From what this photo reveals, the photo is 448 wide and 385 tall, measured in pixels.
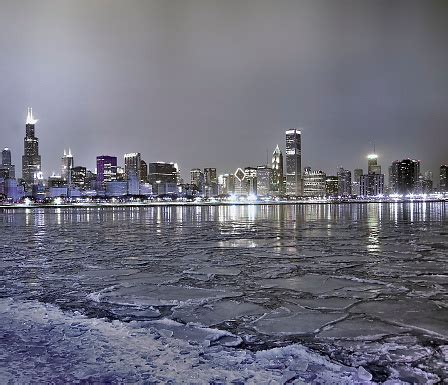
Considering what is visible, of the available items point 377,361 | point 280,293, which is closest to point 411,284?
point 280,293

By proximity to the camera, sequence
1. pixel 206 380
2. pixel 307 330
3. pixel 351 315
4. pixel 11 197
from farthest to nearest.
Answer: pixel 11 197
pixel 351 315
pixel 307 330
pixel 206 380

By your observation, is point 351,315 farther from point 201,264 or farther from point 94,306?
point 201,264

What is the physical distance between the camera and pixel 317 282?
7738mm

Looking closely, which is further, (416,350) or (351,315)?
(351,315)

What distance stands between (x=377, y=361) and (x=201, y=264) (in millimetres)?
6282

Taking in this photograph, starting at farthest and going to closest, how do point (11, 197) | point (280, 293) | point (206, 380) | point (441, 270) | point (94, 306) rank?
1. point (11, 197)
2. point (441, 270)
3. point (280, 293)
4. point (94, 306)
5. point (206, 380)

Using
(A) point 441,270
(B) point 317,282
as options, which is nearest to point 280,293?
(B) point 317,282

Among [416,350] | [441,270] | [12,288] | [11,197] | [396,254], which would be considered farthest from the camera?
[11,197]

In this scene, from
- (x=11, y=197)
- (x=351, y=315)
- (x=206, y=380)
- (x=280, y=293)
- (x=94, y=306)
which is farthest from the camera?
(x=11, y=197)

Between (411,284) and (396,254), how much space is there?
13.4 ft

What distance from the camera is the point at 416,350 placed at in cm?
429

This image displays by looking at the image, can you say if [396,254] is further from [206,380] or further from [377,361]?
[206,380]

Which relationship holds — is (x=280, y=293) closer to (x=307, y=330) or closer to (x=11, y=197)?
(x=307, y=330)

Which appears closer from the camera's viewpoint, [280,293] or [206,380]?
[206,380]
